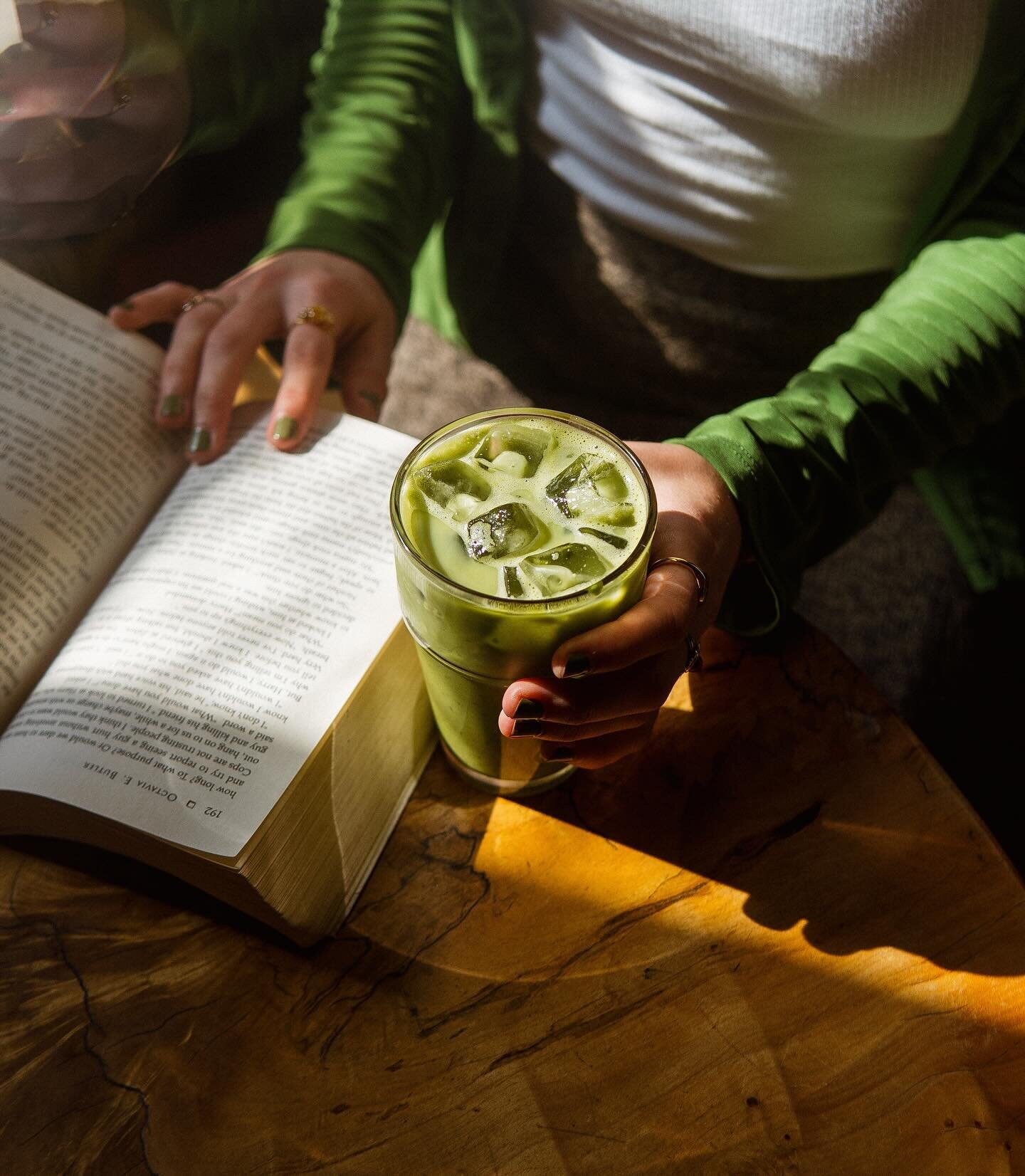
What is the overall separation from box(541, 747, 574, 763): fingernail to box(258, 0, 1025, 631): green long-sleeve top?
22 centimetres

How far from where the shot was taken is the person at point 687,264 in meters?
0.75

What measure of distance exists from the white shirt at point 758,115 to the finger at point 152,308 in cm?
47

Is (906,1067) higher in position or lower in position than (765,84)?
lower

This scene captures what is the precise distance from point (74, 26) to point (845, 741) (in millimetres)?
910

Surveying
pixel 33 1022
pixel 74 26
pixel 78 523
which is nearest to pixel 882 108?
pixel 74 26

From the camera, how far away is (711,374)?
44.8 inches

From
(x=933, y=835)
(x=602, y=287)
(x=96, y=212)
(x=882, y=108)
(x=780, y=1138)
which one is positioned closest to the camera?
(x=780, y=1138)

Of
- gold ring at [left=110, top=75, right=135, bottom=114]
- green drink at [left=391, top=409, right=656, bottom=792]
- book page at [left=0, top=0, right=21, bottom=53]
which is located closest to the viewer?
green drink at [left=391, top=409, right=656, bottom=792]

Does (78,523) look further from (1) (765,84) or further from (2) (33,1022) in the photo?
(1) (765,84)

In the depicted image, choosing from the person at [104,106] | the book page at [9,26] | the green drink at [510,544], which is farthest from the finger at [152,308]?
the green drink at [510,544]

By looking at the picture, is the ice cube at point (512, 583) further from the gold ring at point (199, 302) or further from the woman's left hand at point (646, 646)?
the gold ring at point (199, 302)

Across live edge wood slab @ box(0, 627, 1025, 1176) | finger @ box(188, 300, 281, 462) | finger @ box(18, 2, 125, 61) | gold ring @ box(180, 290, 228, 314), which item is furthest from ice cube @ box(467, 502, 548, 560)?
finger @ box(18, 2, 125, 61)

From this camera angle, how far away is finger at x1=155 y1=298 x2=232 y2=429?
0.86 m

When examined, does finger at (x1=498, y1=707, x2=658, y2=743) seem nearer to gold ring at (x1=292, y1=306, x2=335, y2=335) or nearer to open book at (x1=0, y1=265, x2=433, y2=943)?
open book at (x1=0, y1=265, x2=433, y2=943)
